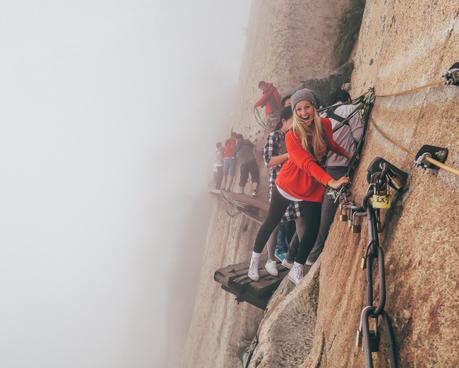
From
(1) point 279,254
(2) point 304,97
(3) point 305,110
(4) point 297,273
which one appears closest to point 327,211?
(4) point 297,273

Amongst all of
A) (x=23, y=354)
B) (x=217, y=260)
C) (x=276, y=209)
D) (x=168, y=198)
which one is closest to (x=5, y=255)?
(x=23, y=354)

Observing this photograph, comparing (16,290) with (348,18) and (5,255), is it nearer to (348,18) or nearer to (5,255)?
(5,255)

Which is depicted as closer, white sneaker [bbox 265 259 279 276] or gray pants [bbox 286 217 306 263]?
gray pants [bbox 286 217 306 263]

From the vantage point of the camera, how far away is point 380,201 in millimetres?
2088

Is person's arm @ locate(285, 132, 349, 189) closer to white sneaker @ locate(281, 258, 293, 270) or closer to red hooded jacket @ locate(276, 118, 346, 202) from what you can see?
red hooded jacket @ locate(276, 118, 346, 202)

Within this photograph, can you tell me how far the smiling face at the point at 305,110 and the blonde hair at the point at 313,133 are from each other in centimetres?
4

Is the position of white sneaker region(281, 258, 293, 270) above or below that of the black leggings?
below

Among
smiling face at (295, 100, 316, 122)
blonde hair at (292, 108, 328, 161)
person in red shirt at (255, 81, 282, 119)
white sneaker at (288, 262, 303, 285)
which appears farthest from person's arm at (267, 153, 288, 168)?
person in red shirt at (255, 81, 282, 119)

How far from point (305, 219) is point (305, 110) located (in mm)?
1773

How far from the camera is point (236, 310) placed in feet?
35.6

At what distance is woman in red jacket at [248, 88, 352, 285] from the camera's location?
3.47 meters

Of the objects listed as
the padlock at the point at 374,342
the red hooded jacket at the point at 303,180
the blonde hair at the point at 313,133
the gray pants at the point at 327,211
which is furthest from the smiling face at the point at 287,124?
the padlock at the point at 374,342

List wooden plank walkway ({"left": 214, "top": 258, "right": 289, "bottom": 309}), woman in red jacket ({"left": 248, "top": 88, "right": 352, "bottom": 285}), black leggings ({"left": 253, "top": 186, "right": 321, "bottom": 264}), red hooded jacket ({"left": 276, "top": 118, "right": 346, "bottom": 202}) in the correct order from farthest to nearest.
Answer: wooden plank walkway ({"left": 214, "top": 258, "right": 289, "bottom": 309}), black leggings ({"left": 253, "top": 186, "right": 321, "bottom": 264}), red hooded jacket ({"left": 276, "top": 118, "right": 346, "bottom": 202}), woman in red jacket ({"left": 248, "top": 88, "right": 352, "bottom": 285})

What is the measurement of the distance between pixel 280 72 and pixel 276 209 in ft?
37.4
